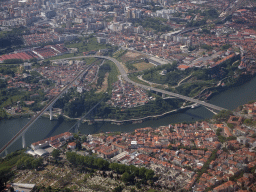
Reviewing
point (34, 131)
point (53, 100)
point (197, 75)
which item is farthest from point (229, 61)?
point (34, 131)

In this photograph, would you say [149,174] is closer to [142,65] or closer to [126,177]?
[126,177]

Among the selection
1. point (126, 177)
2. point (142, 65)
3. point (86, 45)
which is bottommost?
Answer: point (126, 177)

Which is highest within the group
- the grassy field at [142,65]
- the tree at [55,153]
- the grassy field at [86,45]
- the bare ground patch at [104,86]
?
the grassy field at [86,45]

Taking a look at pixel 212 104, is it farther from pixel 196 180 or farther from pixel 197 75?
pixel 196 180

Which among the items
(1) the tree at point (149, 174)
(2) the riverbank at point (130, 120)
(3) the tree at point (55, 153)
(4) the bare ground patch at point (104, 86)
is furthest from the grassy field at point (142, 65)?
(1) the tree at point (149, 174)

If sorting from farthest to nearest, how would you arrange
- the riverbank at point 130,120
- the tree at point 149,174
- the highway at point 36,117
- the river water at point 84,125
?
1. the riverbank at point 130,120
2. the river water at point 84,125
3. the highway at point 36,117
4. the tree at point 149,174

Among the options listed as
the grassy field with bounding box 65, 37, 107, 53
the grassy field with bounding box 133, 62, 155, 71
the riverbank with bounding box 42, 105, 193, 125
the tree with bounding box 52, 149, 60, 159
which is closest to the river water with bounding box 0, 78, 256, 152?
the riverbank with bounding box 42, 105, 193, 125

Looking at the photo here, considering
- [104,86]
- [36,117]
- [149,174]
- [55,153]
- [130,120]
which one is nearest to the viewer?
[149,174]

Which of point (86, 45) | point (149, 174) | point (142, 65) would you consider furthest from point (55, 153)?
point (86, 45)

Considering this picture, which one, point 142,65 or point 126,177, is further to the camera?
point 142,65

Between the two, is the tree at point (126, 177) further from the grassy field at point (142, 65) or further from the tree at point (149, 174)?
the grassy field at point (142, 65)

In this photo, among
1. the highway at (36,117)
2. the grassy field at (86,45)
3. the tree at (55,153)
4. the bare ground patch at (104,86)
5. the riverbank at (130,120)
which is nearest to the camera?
the tree at (55,153)
